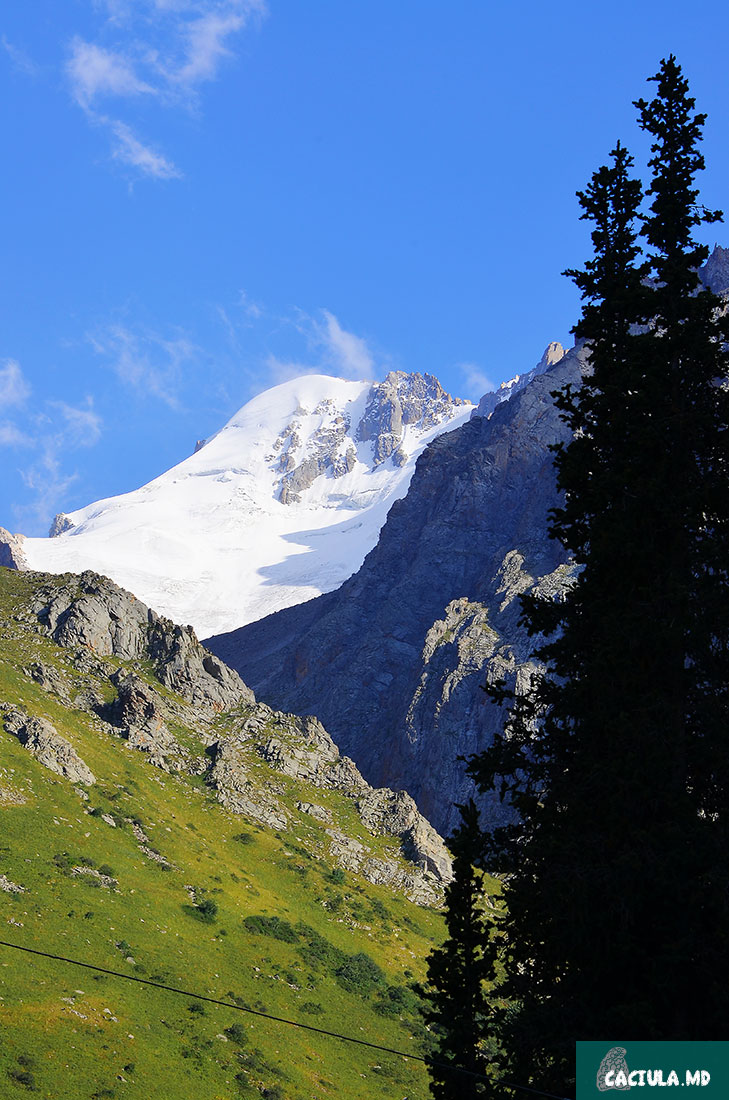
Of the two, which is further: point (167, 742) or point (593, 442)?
point (167, 742)

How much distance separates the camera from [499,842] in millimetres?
18484

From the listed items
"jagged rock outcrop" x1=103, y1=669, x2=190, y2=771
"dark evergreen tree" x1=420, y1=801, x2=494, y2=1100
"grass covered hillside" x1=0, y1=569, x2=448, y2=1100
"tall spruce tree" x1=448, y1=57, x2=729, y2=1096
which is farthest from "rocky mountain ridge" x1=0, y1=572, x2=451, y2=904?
"tall spruce tree" x1=448, y1=57, x2=729, y2=1096

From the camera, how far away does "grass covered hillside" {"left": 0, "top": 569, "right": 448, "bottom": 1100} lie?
161ft

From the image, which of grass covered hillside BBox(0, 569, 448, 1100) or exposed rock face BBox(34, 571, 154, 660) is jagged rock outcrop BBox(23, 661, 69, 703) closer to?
grass covered hillside BBox(0, 569, 448, 1100)

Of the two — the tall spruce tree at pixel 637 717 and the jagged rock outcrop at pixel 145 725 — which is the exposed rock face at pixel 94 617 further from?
the tall spruce tree at pixel 637 717

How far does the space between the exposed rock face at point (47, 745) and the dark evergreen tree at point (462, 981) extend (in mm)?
56069

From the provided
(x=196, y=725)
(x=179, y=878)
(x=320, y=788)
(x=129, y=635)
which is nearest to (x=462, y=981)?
(x=179, y=878)

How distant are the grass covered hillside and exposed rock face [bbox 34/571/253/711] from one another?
250 millimetres

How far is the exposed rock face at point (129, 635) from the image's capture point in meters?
101

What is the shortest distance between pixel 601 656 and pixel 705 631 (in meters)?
1.84

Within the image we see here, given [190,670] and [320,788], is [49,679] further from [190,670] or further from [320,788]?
[320,788]

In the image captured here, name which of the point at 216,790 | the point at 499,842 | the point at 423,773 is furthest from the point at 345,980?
the point at 423,773

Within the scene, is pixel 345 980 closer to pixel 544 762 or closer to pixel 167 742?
pixel 167 742

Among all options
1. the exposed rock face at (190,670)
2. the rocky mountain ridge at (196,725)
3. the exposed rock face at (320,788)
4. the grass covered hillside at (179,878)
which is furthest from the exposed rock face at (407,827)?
the exposed rock face at (190,670)
